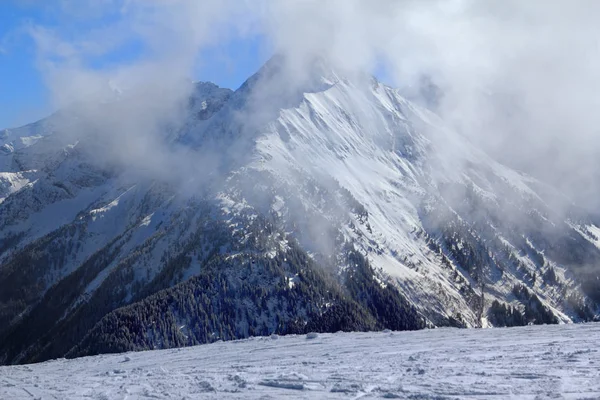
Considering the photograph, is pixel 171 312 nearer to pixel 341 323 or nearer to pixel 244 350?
pixel 341 323

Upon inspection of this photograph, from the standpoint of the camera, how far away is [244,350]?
52969 millimetres

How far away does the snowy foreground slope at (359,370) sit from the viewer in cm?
3072

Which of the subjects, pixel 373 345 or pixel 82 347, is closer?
pixel 373 345

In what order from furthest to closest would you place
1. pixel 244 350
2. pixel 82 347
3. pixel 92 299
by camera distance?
pixel 92 299 → pixel 82 347 → pixel 244 350

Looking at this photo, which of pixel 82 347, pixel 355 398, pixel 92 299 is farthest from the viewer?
pixel 92 299

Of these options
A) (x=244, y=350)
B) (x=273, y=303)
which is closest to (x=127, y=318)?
(x=273, y=303)

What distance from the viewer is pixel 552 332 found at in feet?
160

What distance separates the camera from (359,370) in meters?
37.2

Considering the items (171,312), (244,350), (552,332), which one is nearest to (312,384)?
(244,350)

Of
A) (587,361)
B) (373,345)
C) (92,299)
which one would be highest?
(92,299)

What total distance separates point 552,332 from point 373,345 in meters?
15.7

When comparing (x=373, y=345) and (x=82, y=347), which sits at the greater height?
(x=82, y=347)

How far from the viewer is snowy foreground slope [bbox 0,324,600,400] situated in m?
30.7

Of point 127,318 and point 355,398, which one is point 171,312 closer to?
point 127,318
